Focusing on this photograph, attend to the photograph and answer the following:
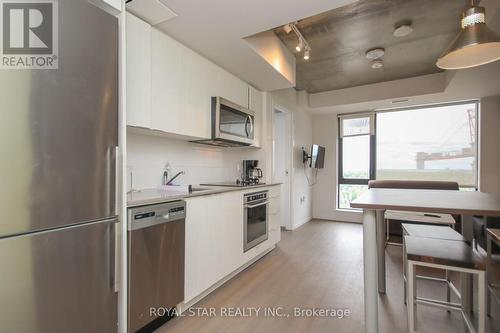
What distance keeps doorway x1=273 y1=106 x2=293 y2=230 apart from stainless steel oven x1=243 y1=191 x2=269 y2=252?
145 cm

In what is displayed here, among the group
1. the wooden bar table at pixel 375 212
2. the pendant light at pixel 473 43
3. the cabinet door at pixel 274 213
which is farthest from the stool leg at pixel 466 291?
the cabinet door at pixel 274 213

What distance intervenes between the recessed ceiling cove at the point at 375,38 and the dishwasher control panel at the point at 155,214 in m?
2.23

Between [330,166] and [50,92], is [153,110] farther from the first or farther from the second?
[330,166]

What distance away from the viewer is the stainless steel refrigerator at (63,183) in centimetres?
99

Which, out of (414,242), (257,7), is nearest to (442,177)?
(414,242)

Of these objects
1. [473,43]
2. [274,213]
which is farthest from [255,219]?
[473,43]

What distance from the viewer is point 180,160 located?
104 inches

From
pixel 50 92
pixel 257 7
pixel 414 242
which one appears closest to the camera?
pixel 50 92

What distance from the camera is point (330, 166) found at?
5586 millimetres

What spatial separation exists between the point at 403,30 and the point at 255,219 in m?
2.68

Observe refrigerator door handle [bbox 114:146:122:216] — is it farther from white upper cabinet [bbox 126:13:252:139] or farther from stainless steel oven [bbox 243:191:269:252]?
stainless steel oven [bbox 243:191:269:252]

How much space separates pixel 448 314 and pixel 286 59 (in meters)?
3.02

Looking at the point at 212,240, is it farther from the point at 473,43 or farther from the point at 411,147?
the point at 411,147

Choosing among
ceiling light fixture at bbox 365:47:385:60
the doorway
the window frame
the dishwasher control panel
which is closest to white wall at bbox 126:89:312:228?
the doorway
